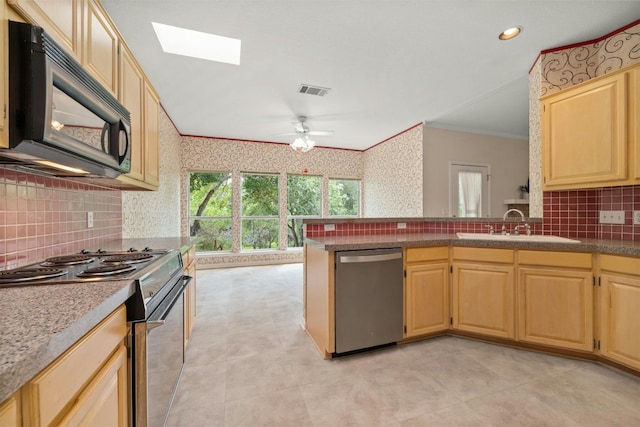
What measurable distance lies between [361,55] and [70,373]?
299 centimetres

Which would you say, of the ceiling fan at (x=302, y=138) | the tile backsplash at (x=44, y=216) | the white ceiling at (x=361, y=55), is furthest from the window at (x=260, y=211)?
the tile backsplash at (x=44, y=216)

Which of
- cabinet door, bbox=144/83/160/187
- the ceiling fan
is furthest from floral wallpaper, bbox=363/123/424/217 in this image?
cabinet door, bbox=144/83/160/187

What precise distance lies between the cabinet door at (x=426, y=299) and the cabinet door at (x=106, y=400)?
1.92 m

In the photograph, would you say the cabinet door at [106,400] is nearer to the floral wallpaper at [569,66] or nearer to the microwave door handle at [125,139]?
the microwave door handle at [125,139]

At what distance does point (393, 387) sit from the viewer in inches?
67.6

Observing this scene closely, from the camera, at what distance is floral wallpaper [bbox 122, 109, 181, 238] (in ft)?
9.05

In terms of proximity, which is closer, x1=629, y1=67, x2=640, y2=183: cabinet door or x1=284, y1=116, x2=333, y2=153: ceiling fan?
x1=629, y1=67, x2=640, y2=183: cabinet door

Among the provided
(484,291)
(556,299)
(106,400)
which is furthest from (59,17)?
(556,299)

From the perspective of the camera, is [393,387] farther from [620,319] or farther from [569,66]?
[569,66]

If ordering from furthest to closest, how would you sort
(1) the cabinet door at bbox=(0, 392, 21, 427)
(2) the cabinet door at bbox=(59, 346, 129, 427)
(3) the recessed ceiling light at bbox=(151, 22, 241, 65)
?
(3) the recessed ceiling light at bbox=(151, 22, 241, 65), (2) the cabinet door at bbox=(59, 346, 129, 427), (1) the cabinet door at bbox=(0, 392, 21, 427)

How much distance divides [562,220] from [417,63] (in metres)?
2.13

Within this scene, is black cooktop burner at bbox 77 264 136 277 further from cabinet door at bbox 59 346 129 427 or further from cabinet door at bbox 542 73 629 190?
cabinet door at bbox 542 73 629 190

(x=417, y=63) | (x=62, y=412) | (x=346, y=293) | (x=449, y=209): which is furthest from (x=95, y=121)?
(x=449, y=209)

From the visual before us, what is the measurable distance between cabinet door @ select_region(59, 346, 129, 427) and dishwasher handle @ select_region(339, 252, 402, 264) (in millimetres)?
1388
